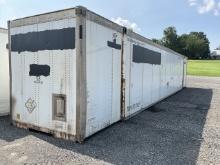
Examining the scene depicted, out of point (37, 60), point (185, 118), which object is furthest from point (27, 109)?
point (185, 118)

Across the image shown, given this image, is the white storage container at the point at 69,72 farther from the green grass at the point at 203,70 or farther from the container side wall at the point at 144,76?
the green grass at the point at 203,70

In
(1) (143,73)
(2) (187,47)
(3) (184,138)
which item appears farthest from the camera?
(2) (187,47)

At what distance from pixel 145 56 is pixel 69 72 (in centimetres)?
390

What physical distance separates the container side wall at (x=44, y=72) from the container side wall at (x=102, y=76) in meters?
0.37

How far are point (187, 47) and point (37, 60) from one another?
82.9 m

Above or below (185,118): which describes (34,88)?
above

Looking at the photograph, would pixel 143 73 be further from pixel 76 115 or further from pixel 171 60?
→ pixel 171 60

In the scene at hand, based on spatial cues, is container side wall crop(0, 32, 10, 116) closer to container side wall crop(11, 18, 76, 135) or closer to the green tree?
container side wall crop(11, 18, 76, 135)

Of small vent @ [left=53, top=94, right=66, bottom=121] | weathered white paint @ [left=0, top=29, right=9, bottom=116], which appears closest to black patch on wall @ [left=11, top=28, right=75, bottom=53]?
small vent @ [left=53, top=94, right=66, bottom=121]

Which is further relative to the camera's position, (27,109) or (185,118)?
(185,118)

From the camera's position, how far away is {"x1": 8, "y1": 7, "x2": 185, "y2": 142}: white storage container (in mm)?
4918

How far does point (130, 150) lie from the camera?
468 centimetres

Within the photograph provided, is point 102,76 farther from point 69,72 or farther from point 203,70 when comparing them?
point 203,70

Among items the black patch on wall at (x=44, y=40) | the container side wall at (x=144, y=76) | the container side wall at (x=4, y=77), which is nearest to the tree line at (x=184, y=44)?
the container side wall at (x=144, y=76)
